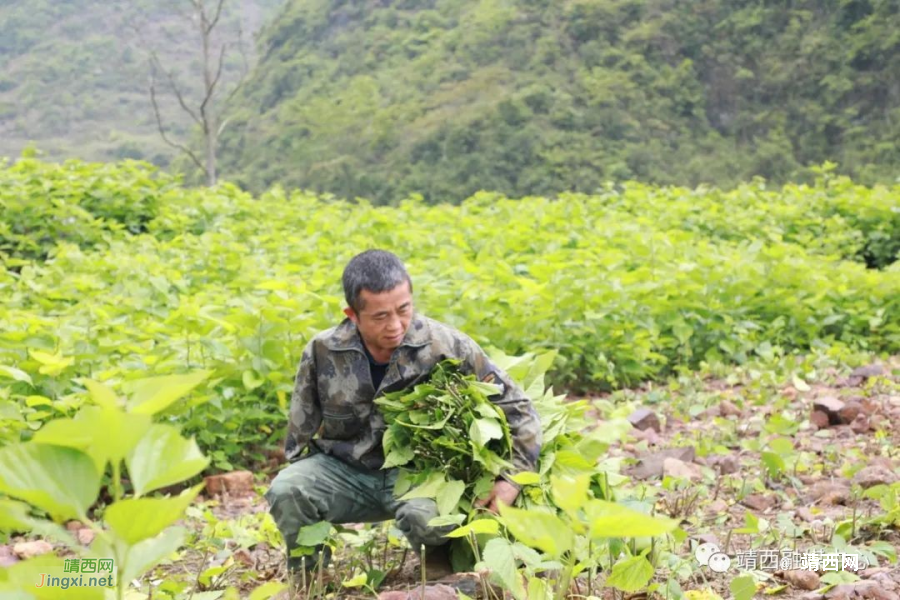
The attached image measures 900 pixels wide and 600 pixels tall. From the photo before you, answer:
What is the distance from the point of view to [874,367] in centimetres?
507

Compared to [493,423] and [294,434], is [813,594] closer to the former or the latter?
[493,423]

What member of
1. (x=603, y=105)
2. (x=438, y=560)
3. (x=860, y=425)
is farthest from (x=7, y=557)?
(x=603, y=105)

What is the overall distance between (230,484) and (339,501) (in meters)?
1.39

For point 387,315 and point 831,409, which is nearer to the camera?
point 387,315

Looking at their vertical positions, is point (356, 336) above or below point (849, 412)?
above

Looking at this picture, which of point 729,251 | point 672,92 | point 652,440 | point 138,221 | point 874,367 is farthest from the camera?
point 672,92

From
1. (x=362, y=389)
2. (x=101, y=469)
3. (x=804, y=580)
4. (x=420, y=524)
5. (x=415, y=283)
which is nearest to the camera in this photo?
(x=101, y=469)

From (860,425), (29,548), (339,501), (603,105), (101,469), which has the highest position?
(603,105)

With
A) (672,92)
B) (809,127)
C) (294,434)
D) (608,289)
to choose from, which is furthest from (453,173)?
(294,434)

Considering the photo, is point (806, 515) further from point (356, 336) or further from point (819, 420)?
point (356, 336)

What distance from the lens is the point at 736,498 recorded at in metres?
3.23

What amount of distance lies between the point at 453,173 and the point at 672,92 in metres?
6.68

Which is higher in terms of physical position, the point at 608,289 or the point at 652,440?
the point at 608,289

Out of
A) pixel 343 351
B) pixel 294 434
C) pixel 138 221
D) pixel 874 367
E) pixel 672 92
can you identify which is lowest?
pixel 874 367
